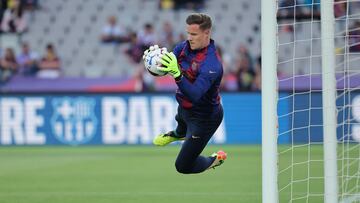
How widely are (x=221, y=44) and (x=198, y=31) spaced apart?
15656 millimetres

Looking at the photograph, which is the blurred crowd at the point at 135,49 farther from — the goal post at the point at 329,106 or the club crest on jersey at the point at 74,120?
the goal post at the point at 329,106

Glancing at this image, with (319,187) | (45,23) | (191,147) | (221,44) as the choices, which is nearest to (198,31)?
(191,147)

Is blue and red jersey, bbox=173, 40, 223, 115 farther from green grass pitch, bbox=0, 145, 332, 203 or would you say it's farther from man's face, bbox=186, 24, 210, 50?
green grass pitch, bbox=0, 145, 332, 203

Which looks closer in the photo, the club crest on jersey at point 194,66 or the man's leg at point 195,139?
the club crest on jersey at point 194,66

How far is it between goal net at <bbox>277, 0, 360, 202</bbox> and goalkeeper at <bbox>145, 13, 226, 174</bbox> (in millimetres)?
819

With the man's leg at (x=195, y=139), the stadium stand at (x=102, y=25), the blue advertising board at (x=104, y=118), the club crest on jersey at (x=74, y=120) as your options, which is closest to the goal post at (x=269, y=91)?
the man's leg at (x=195, y=139)

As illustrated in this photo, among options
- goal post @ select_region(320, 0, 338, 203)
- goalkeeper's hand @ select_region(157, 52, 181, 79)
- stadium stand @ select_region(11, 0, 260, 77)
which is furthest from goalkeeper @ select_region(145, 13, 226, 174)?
stadium stand @ select_region(11, 0, 260, 77)

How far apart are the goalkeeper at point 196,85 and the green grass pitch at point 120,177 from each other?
103cm

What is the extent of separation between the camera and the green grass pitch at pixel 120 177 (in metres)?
10.8

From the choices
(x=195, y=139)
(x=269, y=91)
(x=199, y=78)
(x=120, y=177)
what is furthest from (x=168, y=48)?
(x=269, y=91)

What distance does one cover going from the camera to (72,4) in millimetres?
26328

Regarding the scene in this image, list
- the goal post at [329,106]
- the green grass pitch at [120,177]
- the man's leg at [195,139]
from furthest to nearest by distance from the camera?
the green grass pitch at [120,177], the man's leg at [195,139], the goal post at [329,106]

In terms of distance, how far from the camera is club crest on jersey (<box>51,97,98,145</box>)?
19312 millimetres

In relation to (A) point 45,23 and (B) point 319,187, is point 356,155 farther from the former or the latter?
(A) point 45,23
